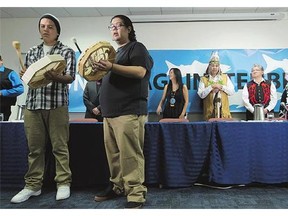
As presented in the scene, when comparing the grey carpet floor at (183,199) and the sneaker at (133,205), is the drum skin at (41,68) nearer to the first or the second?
the grey carpet floor at (183,199)

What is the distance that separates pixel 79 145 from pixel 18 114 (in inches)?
30.8

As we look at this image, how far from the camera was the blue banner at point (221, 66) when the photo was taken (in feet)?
14.3

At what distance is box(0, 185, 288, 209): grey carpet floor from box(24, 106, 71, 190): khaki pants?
0.15 metres

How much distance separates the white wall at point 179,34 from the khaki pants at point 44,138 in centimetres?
283

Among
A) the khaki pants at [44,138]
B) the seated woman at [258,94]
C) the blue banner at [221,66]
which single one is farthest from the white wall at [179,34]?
the khaki pants at [44,138]

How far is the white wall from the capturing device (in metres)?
4.48

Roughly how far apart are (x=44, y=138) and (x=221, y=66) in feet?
10.2

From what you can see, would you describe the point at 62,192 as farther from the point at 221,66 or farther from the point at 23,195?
the point at 221,66

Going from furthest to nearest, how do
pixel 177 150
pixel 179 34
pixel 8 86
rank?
pixel 179 34
pixel 8 86
pixel 177 150

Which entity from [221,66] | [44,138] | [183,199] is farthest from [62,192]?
[221,66]

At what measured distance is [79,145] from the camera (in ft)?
7.44

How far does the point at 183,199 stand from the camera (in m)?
1.97
